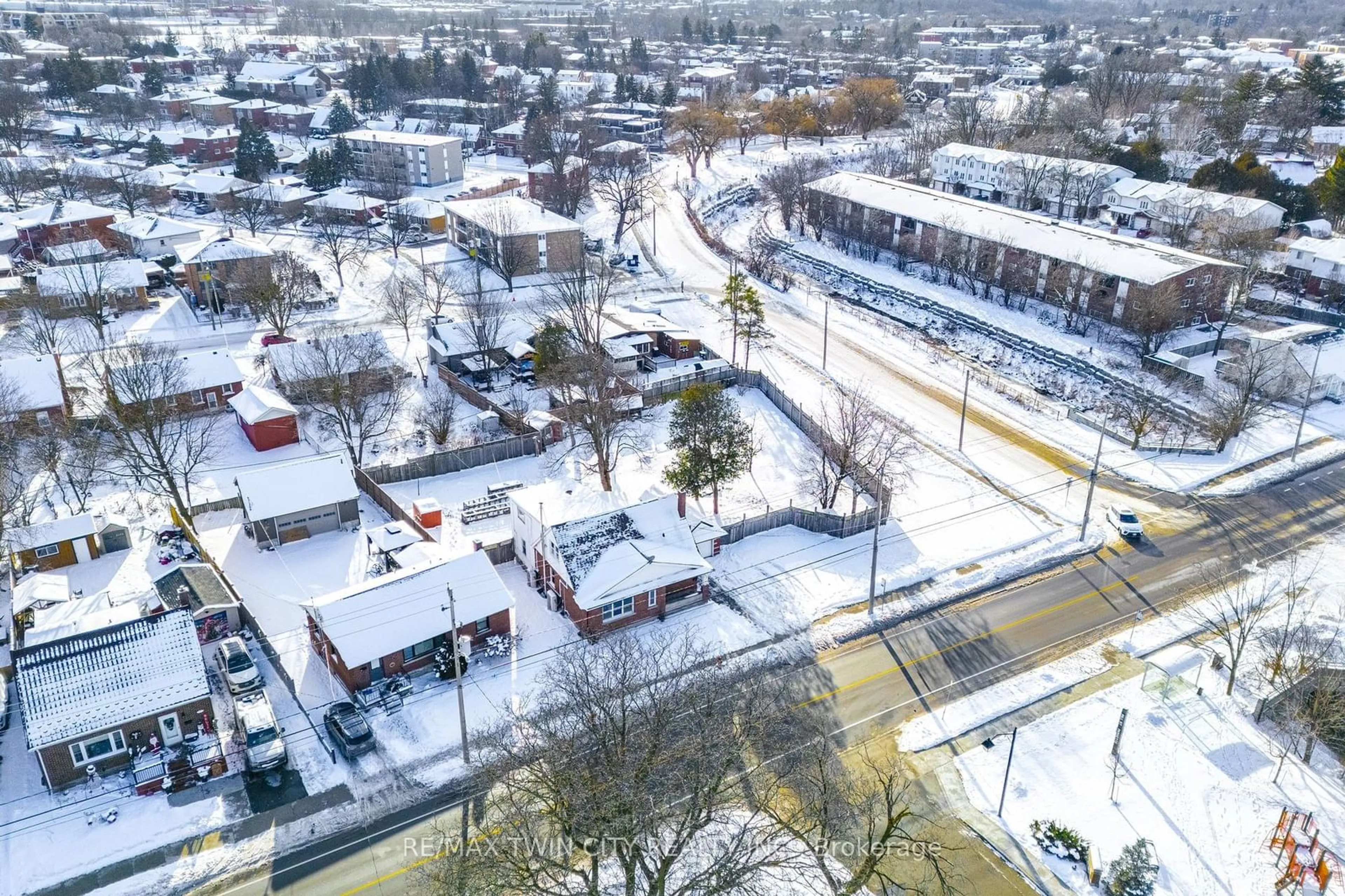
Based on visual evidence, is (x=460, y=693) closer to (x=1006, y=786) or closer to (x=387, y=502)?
(x=1006, y=786)

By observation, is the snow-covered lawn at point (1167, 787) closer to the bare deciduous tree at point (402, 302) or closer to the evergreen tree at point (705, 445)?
the evergreen tree at point (705, 445)

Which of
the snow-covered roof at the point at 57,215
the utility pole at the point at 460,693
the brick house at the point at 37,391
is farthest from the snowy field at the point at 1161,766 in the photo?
the snow-covered roof at the point at 57,215

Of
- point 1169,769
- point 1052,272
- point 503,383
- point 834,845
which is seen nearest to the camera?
point 834,845

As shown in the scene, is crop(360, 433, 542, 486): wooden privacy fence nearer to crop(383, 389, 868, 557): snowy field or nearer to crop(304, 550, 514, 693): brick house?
crop(383, 389, 868, 557): snowy field

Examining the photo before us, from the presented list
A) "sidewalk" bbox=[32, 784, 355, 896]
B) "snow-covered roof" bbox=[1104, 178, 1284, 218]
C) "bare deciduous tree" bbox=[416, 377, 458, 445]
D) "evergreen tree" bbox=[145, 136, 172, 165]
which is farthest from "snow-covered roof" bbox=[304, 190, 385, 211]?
"sidewalk" bbox=[32, 784, 355, 896]

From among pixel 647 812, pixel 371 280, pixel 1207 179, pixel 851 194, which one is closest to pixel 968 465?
pixel 647 812

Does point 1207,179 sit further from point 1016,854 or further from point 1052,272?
point 1016,854
